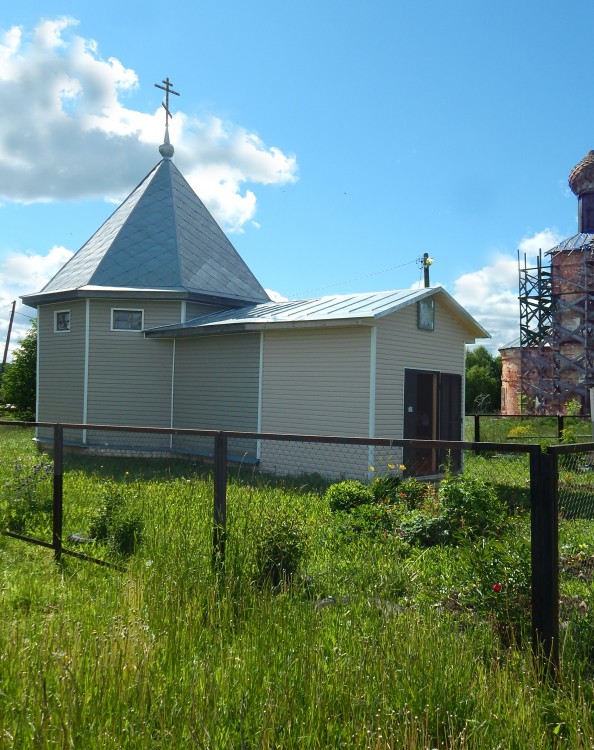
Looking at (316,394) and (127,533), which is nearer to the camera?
(127,533)

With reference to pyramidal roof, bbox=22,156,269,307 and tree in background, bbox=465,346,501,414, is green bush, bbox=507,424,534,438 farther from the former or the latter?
tree in background, bbox=465,346,501,414

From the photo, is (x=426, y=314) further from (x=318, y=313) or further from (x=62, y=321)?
(x=62, y=321)

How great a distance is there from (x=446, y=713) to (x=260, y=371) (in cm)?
1109

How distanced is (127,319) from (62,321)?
2108 millimetres

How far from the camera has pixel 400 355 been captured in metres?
13.0

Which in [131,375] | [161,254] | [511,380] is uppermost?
[161,254]

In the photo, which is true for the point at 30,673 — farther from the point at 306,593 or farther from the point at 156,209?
the point at 156,209

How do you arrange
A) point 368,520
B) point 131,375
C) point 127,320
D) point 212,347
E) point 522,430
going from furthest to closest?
point 522,430 < point 127,320 < point 131,375 < point 212,347 < point 368,520

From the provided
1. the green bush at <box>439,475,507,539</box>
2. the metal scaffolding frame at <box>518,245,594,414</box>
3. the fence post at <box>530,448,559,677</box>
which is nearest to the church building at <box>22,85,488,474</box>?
the green bush at <box>439,475,507,539</box>

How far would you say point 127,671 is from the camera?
309cm

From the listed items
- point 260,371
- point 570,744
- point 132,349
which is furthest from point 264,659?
point 132,349

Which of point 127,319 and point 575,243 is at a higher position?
point 575,243

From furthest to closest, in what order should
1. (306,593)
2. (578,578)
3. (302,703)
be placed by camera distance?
(578,578), (306,593), (302,703)

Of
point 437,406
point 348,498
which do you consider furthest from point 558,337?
point 348,498
